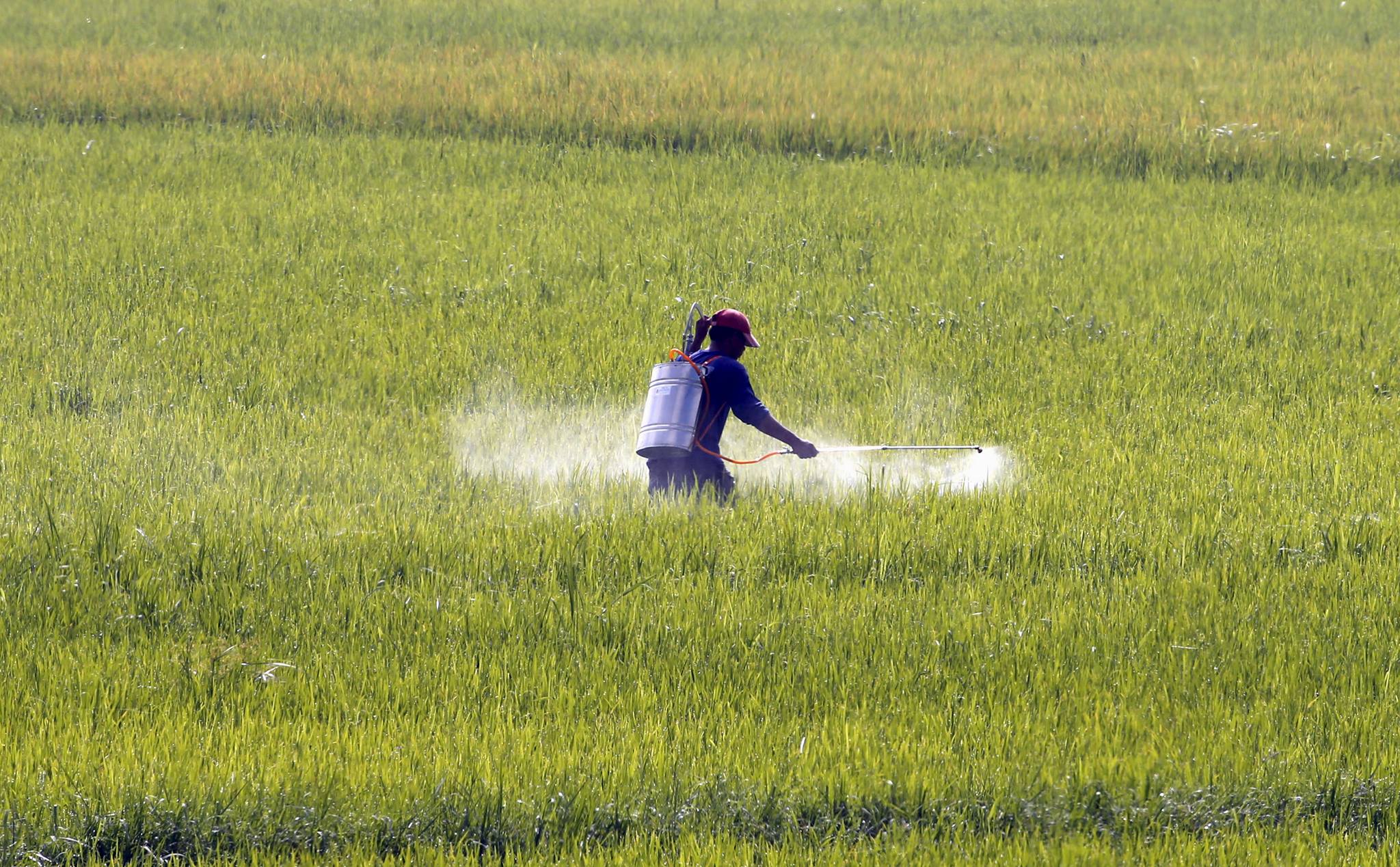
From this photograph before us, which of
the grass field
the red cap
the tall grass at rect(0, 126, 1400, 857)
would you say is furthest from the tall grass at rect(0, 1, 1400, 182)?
the red cap

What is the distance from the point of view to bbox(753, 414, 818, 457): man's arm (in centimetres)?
749

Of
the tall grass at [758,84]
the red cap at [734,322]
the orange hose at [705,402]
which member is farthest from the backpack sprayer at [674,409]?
the tall grass at [758,84]

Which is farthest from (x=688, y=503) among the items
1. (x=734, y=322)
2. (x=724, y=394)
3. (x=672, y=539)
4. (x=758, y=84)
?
(x=758, y=84)

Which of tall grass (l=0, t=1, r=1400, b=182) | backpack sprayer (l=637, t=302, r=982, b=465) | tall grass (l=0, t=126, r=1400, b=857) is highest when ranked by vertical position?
tall grass (l=0, t=1, r=1400, b=182)

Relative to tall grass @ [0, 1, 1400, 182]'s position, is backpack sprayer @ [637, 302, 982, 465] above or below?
below

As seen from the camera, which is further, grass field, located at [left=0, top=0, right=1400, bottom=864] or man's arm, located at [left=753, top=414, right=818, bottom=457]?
man's arm, located at [left=753, top=414, right=818, bottom=457]

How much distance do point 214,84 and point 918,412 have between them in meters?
11.4

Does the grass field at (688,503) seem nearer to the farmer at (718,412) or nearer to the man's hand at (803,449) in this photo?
the farmer at (718,412)

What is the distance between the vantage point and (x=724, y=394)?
25.2 feet

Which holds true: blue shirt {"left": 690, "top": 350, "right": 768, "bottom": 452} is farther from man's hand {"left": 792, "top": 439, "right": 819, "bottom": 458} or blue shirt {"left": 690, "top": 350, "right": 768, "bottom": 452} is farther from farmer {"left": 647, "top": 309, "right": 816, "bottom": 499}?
man's hand {"left": 792, "top": 439, "right": 819, "bottom": 458}

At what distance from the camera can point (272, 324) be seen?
37.2 ft

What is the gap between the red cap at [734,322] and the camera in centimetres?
764

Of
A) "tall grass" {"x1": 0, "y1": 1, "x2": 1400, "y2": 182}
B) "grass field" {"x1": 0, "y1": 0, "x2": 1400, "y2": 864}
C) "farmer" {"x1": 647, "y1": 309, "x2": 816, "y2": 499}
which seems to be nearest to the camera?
"grass field" {"x1": 0, "y1": 0, "x2": 1400, "y2": 864}

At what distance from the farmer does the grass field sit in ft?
0.72
